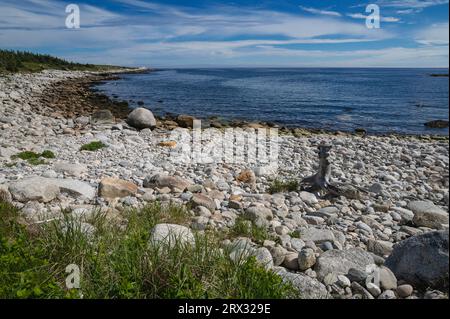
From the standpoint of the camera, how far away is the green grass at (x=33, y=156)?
9.26 m

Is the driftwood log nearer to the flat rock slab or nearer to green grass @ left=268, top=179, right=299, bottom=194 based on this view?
green grass @ left=268, top=179, right=299, bottom=194

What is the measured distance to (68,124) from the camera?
16531mm

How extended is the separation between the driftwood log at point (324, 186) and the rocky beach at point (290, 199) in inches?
2.8

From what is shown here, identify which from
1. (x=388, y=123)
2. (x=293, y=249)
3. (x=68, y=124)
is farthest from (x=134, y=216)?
(x=388, y=123)

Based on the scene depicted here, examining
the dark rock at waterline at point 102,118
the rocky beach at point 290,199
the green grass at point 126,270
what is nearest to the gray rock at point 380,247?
the rocky beach at point 290,199

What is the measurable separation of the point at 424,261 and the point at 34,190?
5.86 m

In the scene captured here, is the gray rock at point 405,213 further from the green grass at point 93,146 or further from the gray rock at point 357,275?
the green grass at point 93,146

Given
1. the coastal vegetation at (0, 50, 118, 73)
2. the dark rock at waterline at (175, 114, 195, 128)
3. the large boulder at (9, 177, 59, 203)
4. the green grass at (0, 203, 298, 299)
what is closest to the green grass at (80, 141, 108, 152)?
the large boulder at (9, 177, 59, 203)

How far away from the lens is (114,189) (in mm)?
6910

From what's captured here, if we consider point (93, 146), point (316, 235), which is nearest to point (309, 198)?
point (316, 235)

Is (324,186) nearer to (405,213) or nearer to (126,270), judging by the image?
(405,213)

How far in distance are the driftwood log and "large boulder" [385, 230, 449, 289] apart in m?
3.47

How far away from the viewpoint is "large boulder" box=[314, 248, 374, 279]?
4164 mm
